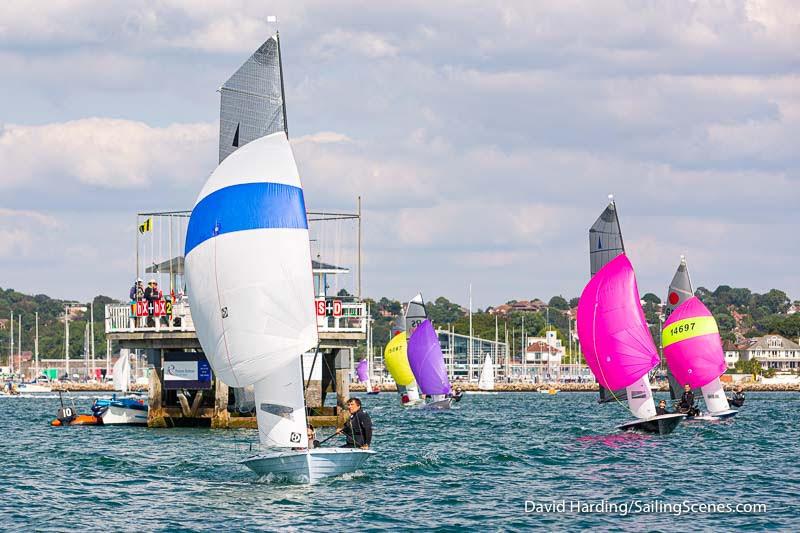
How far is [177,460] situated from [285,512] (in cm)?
1246

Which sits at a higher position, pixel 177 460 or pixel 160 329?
pixel 160 329

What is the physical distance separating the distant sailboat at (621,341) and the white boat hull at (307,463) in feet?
61.7

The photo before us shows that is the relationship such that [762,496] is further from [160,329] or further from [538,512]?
[160,329]

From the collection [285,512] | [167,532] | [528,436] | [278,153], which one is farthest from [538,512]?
[528,436]

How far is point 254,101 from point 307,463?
9.24 metres

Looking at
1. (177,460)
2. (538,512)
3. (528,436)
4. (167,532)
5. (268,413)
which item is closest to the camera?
(167,532)

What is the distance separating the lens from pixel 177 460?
42.0 meters

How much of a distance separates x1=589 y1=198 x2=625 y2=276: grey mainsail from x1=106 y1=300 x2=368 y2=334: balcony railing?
9.39 metres

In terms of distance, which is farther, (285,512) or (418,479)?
(418,479)

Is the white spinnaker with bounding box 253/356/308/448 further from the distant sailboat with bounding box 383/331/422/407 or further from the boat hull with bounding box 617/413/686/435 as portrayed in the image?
the distant sailboat with bounding box 383/331/422/407

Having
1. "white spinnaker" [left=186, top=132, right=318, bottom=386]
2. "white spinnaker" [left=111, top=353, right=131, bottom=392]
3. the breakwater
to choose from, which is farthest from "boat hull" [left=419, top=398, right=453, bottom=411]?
the breakwater

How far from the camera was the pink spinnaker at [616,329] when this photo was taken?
166 ft

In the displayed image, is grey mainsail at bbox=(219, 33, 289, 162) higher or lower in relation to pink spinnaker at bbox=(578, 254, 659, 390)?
higher

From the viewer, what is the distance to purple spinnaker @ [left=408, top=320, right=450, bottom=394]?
83438 mm
